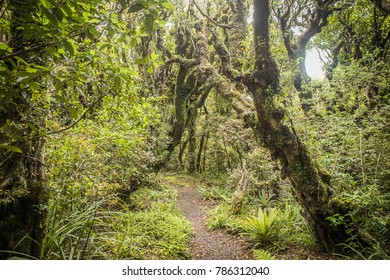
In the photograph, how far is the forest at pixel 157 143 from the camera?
2316 millimetres

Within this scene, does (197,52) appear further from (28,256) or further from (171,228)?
(28,256)

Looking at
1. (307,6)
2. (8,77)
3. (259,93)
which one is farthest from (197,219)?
(307,6)

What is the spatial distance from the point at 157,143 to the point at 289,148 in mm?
5531

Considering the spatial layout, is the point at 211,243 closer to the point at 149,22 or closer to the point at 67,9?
the point at 149,22

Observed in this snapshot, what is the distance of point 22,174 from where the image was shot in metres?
2.70

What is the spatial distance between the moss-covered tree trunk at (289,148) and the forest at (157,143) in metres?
0.02

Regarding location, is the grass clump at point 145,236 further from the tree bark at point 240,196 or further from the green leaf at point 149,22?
the green leaf at point 149,22

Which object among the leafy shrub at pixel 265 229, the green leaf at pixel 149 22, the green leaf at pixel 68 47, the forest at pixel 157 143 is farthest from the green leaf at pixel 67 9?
the leafy shrub at pixel 265 229

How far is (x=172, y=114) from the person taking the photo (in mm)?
9945

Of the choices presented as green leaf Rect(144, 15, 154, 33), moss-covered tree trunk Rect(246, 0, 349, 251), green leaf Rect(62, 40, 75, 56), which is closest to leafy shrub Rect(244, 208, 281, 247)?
moss-covered tree trunk Rect(246, 0, 349, 251)

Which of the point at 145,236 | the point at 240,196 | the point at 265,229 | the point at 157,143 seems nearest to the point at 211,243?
the point at 265,229

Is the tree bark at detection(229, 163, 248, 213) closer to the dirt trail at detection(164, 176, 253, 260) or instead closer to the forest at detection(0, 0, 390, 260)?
the forest at detection(0, 0, 390, 260)

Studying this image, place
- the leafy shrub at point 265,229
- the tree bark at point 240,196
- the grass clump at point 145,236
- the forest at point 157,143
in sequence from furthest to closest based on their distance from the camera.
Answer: the tree bark at point 240,196 < the leafy shrub at point 265,229 < the grass clump at point 145,236 < the forest at point 157,143

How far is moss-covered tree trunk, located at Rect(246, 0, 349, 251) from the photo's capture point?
428cm
